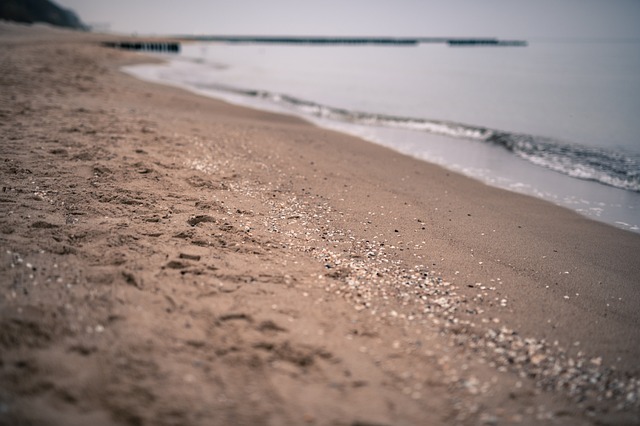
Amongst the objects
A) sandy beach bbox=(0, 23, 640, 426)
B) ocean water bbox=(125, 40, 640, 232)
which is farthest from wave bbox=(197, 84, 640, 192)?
sandy beach bbox=(0, 23, 640, 426)

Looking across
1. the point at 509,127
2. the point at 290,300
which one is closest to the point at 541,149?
the point at 509,127

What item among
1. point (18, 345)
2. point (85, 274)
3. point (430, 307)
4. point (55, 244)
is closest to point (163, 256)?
point (85, 274)

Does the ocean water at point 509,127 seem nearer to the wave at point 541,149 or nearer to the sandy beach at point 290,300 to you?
the wave at point 541,149

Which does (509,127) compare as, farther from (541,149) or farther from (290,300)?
(290,300)

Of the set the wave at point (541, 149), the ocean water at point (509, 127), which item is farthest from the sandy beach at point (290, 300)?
the wave at point (541, 149)

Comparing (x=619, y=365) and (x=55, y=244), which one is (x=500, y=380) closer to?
(x=619, y=365)

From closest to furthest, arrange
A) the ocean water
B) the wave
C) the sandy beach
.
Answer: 1. the sandy beach
2. the ocean water
3. the wave

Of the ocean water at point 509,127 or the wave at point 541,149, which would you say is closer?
the ocean water at point 509,127

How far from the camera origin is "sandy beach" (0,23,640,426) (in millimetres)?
2320

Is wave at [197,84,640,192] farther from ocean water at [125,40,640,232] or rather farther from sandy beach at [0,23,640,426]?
sandy beach at [0,23,640,426]

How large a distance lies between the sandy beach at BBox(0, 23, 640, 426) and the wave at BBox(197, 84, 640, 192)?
10.1ft

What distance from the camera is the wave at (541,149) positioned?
837 centimetres

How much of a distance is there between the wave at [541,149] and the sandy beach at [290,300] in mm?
3083

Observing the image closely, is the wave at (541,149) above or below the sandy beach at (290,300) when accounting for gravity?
above
